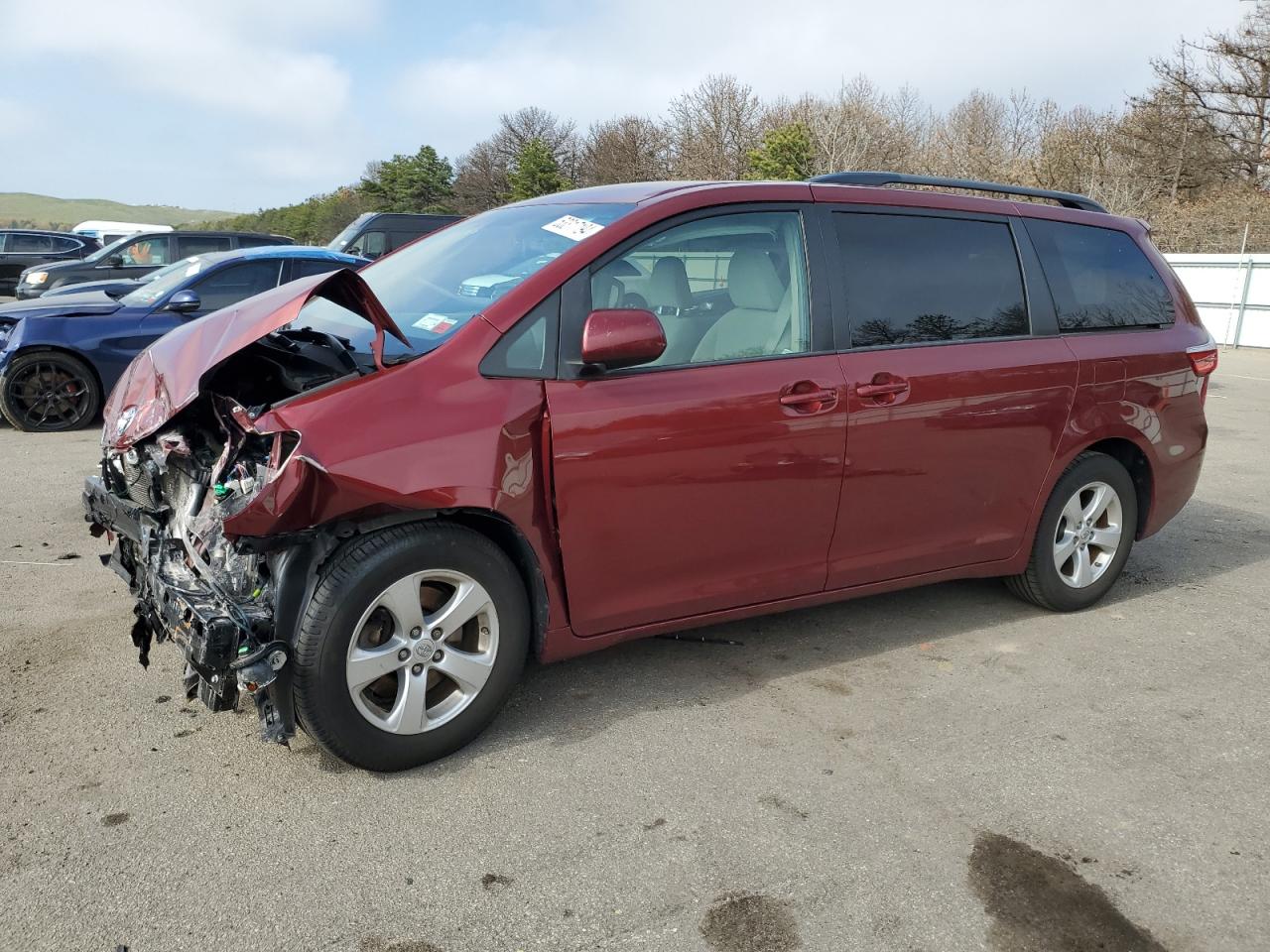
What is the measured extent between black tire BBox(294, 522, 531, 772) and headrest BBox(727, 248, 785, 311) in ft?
4.33

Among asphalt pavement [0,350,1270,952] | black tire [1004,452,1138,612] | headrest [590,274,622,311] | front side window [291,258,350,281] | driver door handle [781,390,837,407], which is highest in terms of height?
front side window [291,258,350,281]

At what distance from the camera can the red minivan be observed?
2932 mm

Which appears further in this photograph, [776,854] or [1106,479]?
[1106,479]

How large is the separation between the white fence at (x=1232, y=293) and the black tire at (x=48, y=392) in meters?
19.0

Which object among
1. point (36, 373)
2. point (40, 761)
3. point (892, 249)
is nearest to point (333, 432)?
point (40, 761)

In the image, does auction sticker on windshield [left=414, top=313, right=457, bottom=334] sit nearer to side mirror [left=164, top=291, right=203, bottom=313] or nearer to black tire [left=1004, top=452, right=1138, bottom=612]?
black tire [left=1004, top=452, right=1138, bottom=612]

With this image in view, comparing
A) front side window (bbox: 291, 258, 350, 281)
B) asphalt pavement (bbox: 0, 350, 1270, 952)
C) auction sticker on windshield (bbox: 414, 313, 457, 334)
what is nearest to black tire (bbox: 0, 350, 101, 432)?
front side window (bbox: 291, 258, 350, 281)

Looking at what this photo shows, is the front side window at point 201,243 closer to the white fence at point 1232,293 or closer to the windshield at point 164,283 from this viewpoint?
the windshield at point 164,283

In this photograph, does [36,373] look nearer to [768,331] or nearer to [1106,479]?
[768,331]

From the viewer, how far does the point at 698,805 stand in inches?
119

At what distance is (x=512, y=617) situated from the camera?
127 inches

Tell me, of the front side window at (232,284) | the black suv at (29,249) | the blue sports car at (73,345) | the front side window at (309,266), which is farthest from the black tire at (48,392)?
the black suv at (29,249)

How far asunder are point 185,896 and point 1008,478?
3.39m

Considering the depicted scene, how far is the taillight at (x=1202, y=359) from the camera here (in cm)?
482
